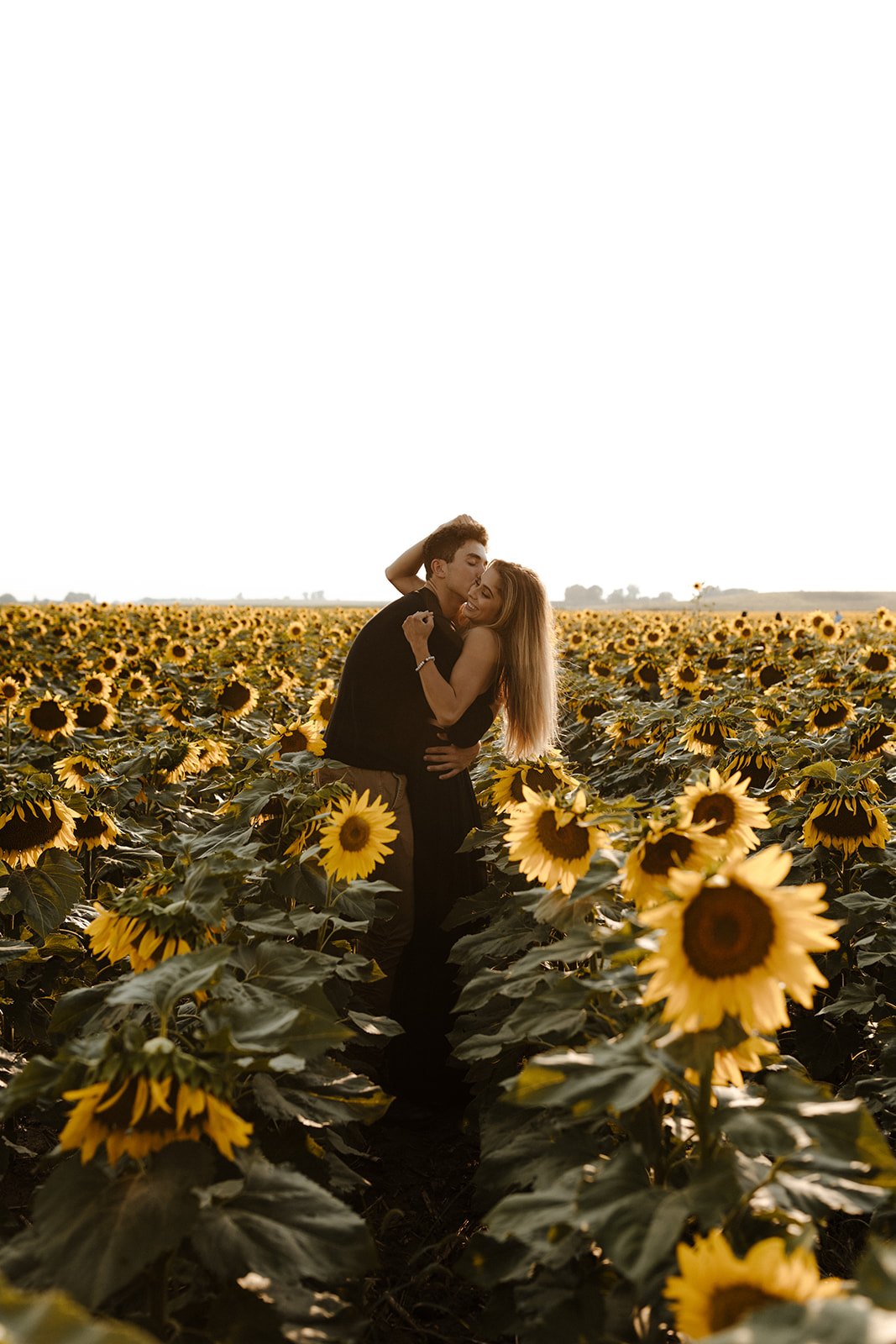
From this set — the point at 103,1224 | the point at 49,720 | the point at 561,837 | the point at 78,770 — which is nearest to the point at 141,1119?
the point at 103,1224

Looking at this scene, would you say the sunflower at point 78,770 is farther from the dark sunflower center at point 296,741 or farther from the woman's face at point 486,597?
the woman's face at point 486,597

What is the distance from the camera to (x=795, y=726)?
5.74 m

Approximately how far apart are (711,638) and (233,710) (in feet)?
32.5

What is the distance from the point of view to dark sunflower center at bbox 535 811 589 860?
2246 millimetres

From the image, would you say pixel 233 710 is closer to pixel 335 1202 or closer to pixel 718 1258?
pixel 335 1202

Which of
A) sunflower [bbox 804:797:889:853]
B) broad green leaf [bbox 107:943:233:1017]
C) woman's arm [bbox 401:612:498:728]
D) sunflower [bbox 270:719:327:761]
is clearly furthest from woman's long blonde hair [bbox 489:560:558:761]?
broad green leaf [bbox 107:943:233:1017]

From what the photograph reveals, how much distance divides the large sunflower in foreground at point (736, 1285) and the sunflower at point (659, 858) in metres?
0.78

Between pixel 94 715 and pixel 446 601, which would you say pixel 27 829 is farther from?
pixel 94 715

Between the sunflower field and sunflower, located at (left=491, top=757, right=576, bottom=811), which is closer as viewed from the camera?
the sunflower field

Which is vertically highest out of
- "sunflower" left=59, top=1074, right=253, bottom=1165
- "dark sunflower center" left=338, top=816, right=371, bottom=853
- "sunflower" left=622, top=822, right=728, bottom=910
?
"sunflower" left=622, top=822, right=728, bottom=910

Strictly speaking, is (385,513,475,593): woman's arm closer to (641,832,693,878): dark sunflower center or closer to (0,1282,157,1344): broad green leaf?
(641,832,693,878): dark sunflower center

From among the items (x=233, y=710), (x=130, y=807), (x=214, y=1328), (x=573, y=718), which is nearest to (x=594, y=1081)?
(x=214, y=1328)

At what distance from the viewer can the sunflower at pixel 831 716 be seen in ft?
17.5

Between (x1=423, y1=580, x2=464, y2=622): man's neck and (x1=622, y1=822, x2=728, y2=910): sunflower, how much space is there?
2.47 metres
